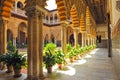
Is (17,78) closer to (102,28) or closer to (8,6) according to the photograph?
(8,6)

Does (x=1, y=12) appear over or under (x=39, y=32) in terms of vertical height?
over

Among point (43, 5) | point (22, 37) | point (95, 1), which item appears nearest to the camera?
point (43, 5)

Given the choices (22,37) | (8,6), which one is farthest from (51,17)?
(8,6)

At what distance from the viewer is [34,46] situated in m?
4.84

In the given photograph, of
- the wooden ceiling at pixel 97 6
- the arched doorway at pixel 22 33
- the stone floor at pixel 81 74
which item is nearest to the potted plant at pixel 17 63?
the stone floor at pixel 81 74

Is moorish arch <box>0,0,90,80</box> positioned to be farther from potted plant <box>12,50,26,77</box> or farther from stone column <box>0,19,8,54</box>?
stone column <box>0,19,8,54</box>

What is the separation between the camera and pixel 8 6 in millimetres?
6531

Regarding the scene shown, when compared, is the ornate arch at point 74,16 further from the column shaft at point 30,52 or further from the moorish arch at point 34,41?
the column shaft at point 30,52

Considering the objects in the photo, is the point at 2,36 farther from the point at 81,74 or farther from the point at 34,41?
the point at 81,74

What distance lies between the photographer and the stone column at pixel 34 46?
188 inches

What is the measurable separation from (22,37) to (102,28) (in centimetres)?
1695

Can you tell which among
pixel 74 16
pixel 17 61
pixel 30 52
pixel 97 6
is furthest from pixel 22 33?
pixel 30 52

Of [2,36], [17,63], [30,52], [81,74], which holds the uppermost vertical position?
[2,36]

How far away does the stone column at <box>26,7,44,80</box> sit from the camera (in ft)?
15.7
